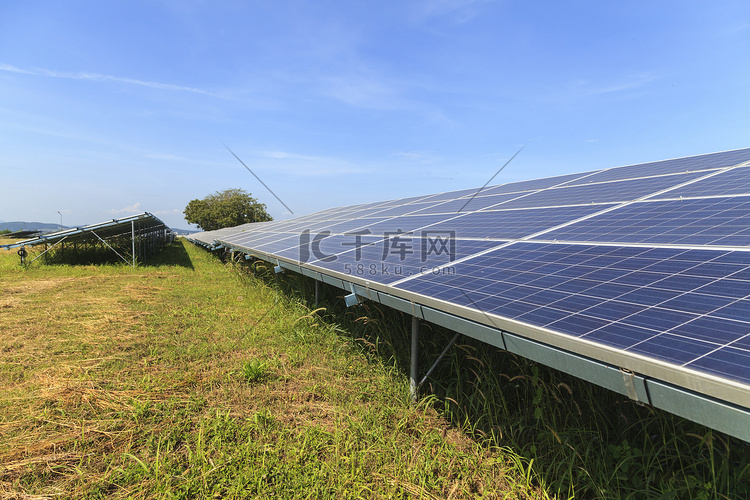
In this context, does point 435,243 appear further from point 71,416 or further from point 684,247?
point 71,416

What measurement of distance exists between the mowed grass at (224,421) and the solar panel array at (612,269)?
1597 millimetres

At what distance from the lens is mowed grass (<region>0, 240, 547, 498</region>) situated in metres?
3.62

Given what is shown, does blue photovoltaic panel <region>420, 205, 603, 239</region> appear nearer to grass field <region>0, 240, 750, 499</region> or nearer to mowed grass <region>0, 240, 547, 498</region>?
grass field <region>0, 240, 750, 499</region>

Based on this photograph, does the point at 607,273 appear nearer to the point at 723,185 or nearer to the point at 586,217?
the point at 586,217

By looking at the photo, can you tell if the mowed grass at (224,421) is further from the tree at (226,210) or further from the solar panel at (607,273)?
the tree at (226,210)

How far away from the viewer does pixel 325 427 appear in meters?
4.50

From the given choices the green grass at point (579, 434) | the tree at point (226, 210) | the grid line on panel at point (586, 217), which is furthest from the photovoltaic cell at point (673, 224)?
the tree at point (226, 210)

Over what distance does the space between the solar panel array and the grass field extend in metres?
1.11

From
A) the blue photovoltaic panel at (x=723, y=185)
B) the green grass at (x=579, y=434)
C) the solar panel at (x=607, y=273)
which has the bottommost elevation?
the green grass at (x=579, y=434)

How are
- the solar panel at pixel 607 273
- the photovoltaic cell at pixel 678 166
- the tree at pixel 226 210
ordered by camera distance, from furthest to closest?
the tree at pixel 226 210 → the photovoltaic cell at pixel 678 166 → the solar panel at pixel 607 273

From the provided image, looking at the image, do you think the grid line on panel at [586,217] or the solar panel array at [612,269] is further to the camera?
the grid line on panel at [586,217]

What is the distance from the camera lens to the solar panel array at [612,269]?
7.52ft

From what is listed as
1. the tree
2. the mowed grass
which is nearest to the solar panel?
the mowed grass

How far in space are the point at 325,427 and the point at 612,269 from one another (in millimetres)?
3609
